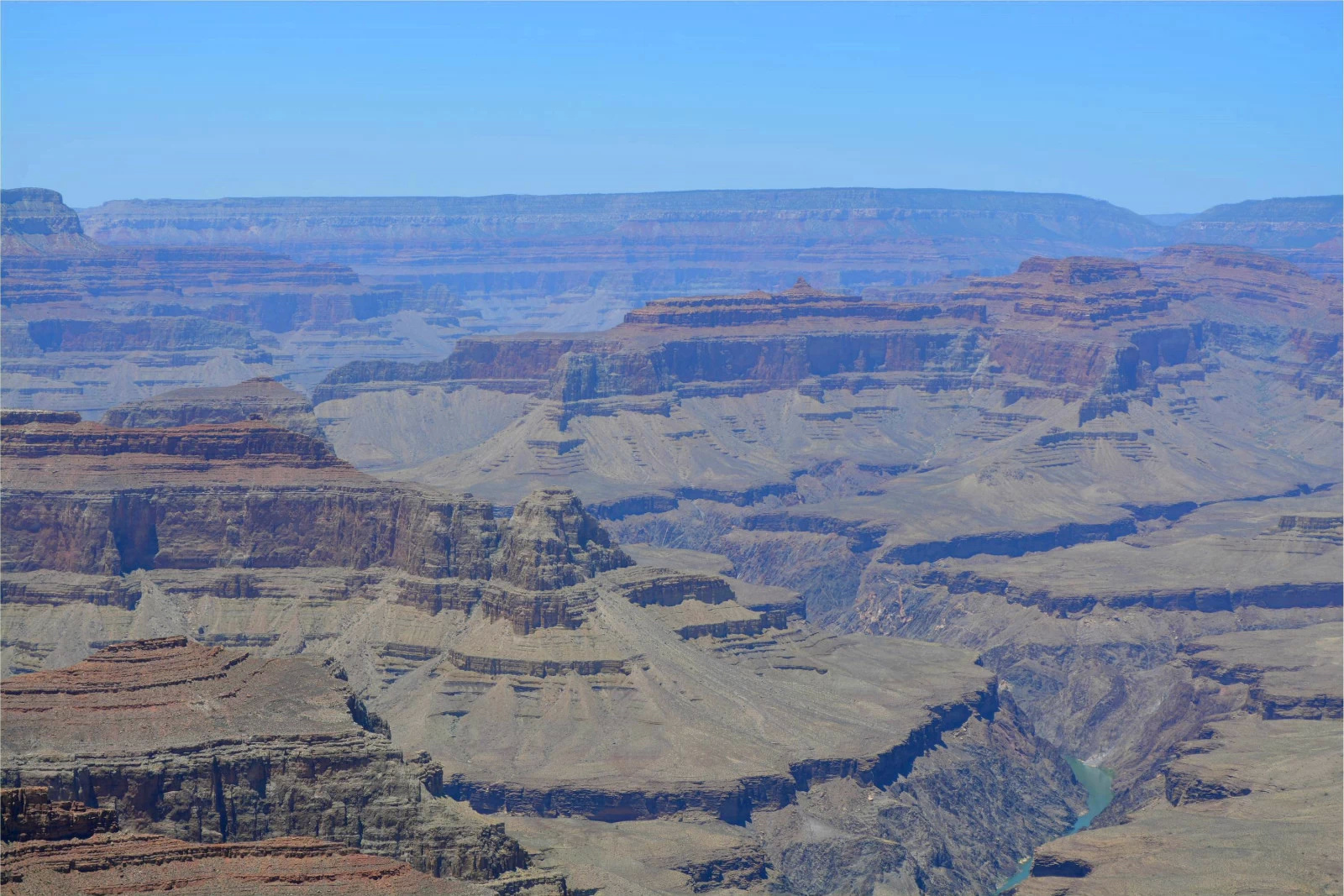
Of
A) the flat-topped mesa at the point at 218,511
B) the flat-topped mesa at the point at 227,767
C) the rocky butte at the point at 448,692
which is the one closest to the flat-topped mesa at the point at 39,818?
the flat-topped mesa at the point at 227,767

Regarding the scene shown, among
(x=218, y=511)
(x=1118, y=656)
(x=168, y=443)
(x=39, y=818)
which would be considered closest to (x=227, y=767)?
(x=39, y=818)

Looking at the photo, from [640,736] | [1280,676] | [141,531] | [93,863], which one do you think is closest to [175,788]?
[93,863]

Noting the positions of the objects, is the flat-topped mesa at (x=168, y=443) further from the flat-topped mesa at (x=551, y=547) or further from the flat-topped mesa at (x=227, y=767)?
the flat-topped mesa at (x=227, y=767)

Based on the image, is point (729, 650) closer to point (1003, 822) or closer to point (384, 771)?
point (1003, 822)

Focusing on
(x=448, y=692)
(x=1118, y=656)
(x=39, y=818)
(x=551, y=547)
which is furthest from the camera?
(x=1118, y=656)

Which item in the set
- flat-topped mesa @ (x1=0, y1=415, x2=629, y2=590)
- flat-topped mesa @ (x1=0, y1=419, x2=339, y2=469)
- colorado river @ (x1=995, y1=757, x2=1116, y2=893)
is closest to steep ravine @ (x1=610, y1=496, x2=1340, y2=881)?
colorado river @ (x1=995, y1=757, x2=1116, y2=893)

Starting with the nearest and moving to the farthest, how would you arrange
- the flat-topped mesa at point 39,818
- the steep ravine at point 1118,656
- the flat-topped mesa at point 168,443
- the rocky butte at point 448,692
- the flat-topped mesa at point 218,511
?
1. the flat-topped mesa at point 39,818
2. the rocky butte at point 448,692
3. the flat-topped mesa at point 218,511
4. the flat-topped mesa at point 168,443
5. the steep ravine at point 1118,656

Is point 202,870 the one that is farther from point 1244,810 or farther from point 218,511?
point 218,511
